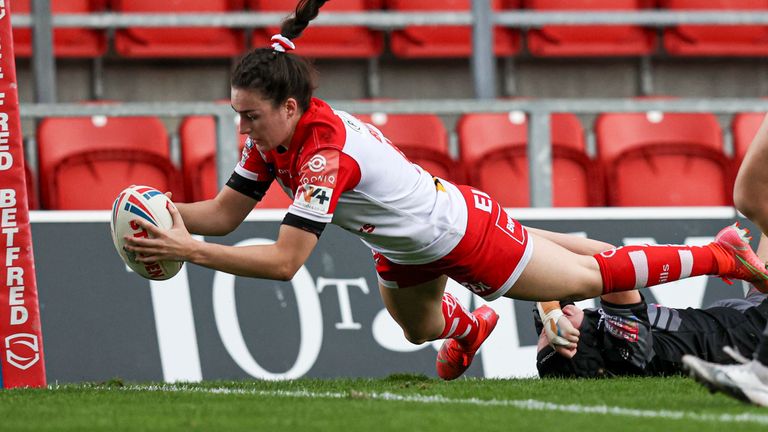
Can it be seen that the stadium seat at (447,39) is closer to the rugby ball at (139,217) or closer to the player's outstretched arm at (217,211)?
the player's outstretched arm at (217,211)

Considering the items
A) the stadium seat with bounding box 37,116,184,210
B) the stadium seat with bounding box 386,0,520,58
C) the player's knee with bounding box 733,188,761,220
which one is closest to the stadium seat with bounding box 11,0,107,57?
the stadium seat with bounding box 37,116,184,210

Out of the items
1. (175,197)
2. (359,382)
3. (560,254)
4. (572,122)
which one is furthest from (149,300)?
(572,122)

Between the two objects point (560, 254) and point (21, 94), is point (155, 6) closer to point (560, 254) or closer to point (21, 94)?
point (21, 94)

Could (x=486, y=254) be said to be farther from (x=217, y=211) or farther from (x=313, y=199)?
A: (x=217, y=211)

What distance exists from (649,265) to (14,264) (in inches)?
114

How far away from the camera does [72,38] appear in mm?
9812

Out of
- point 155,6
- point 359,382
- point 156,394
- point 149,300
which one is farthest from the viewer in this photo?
point 155,6

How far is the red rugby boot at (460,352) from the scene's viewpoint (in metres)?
6.22

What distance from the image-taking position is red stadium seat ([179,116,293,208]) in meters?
7.96

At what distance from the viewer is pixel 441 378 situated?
6.52 meters

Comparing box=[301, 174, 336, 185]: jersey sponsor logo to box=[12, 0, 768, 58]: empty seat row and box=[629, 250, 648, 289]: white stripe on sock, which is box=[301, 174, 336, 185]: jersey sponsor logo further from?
box=[12, 0, 768, 58]: empty seat row

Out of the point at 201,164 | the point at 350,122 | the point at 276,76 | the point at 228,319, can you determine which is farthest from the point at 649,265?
the point at 201,164

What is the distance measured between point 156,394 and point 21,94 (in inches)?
208

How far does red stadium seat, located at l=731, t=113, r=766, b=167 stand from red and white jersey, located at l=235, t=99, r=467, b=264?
3.79 m
